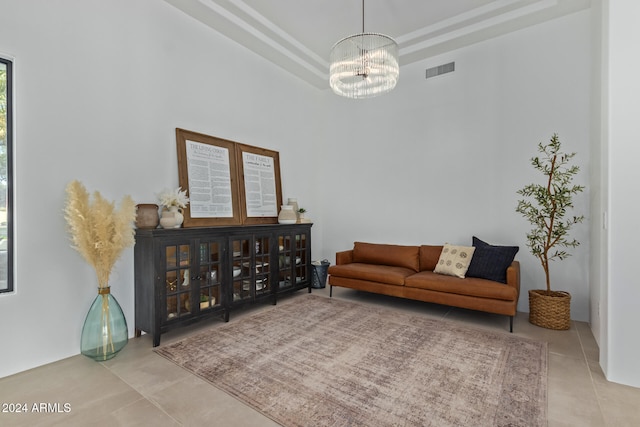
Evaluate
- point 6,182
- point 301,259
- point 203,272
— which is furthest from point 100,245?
point 301,259

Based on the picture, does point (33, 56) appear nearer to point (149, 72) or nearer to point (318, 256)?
point (149, 72)

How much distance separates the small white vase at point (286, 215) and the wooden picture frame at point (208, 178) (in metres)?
0.66

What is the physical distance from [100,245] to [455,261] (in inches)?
148

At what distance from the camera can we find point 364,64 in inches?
120

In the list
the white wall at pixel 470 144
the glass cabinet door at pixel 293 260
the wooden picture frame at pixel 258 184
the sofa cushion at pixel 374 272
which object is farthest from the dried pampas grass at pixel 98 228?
the white wall at pixel 470 144

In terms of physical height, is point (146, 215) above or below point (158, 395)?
above

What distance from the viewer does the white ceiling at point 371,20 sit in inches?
143

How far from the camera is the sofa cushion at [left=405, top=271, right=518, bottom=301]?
3.21 m

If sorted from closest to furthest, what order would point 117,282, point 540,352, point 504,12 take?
point 540,352 → point 117,282 → point 504,12

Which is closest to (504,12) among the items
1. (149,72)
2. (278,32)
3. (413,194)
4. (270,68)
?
(413,194)

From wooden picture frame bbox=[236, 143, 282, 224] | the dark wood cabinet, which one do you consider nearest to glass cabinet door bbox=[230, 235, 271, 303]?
the dark wood cabinet

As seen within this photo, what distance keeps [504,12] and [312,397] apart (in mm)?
4696

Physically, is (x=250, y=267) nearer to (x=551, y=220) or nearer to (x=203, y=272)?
(x=203, y=272)

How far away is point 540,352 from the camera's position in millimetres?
2693
